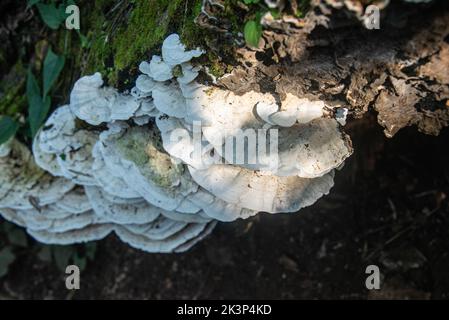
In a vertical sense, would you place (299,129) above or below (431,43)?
below

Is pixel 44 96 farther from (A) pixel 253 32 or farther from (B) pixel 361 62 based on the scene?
(B) pixel 361 62

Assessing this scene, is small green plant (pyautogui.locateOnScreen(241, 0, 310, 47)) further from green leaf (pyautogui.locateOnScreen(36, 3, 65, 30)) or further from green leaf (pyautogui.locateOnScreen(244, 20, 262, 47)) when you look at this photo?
green leaf (pyautogui.locateOnScreen(36, 3, 65, 30))

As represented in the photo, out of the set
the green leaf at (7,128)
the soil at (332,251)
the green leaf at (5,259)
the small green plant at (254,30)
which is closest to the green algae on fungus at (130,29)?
the small green plant at (254,30)

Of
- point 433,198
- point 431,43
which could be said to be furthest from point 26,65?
point 433,198

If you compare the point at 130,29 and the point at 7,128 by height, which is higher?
the point at 130,29

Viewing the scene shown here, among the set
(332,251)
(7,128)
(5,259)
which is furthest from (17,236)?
(332,251)

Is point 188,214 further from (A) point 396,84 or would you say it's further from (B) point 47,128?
(A) point 396,84

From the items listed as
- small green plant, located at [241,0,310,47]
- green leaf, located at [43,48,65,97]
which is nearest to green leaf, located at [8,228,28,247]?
green leaf, located at [43,48,65,97]
